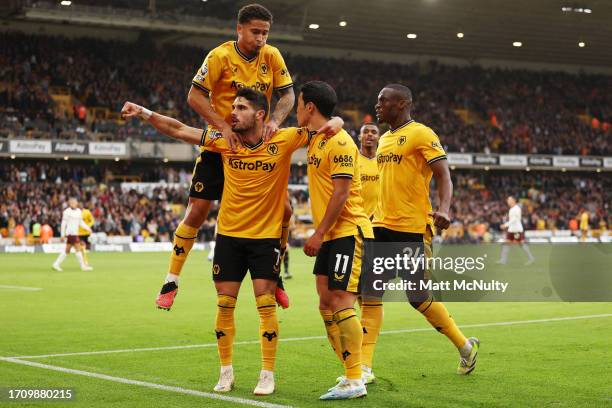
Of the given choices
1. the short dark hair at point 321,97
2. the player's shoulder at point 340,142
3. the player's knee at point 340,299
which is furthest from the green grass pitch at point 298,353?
the short dark hair at point 321,97

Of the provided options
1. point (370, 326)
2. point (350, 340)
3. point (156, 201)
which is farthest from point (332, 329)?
point (156, 201)

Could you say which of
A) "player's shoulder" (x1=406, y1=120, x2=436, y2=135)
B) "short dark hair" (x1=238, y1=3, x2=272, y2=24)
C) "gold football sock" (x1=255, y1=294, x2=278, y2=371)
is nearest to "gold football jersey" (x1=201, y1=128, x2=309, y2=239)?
"gold football sock" (x1=255, y1=294, x2=278, y2=371)

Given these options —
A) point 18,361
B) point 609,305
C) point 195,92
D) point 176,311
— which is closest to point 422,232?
point 195,92

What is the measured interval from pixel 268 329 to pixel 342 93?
167ft

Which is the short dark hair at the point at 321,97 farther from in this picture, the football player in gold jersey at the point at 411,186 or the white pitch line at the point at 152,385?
the white pitch line at the point at 152,385

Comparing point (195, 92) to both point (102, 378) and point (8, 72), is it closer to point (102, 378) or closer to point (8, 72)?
point (102, 378)

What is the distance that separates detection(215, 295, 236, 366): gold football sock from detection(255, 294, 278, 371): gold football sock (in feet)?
0.85

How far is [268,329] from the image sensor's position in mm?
7422

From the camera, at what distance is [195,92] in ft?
26.1

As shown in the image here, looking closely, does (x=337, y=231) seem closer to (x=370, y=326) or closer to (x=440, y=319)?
(x=370, y=326)

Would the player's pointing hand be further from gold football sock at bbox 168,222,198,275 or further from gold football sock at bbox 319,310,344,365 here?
gold football sock at bbox 319,310,344,365

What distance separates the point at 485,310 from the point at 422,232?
22.7ft

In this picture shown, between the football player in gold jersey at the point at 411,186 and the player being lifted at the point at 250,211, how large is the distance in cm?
127

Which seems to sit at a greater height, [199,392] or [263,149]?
[263,149]
